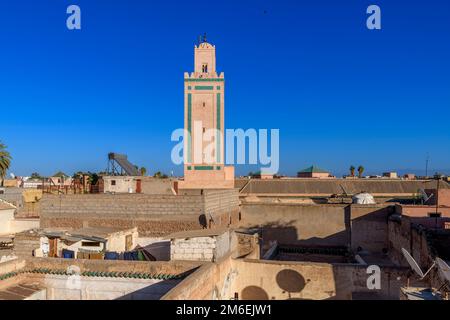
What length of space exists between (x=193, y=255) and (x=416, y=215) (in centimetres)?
1095

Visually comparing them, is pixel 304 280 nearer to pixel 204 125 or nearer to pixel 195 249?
pixel 195 249

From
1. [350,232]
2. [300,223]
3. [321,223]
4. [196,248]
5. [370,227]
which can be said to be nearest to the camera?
[196,248]

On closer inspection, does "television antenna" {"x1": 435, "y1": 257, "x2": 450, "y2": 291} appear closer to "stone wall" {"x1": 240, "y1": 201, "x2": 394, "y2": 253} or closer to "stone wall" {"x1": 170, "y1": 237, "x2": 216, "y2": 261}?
"stone wall" {"x1": 170, "y1": 237, "x2": 216, "y2": 261}

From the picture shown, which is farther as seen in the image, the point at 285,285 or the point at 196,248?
the point at 196,248

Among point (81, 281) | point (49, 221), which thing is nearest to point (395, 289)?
point (81, 281)

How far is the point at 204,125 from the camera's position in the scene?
72.4 ft

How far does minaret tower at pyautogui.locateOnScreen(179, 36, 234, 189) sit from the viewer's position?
22031 millimetres

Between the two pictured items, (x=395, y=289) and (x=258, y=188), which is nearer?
(x=395, y=289)

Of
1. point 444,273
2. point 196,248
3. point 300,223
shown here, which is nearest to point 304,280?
point 196,248

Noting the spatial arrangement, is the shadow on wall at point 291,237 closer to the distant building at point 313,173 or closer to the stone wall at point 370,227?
the stone wall at point 370,227

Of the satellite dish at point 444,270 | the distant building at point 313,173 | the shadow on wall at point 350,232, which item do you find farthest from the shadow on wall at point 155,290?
the distant building at point 313,173

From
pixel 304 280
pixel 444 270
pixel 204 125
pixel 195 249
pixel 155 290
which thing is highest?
pixel 204 125

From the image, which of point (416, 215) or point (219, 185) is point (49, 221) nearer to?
point (219, 185)

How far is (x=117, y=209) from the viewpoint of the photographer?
15875 mm
